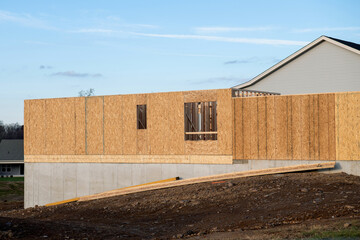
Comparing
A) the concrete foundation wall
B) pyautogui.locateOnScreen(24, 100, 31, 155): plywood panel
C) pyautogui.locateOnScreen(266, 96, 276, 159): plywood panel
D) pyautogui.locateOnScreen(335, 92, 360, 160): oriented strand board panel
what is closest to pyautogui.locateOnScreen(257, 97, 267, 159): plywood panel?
pyautogui.locateOnScreen(266, 96, 276, 159): plywood panel

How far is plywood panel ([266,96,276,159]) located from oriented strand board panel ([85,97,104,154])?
969cm

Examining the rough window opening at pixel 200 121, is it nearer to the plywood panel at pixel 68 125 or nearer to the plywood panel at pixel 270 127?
the plywood panel at pixel 270 127

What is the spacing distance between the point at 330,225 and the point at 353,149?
33.1 feet

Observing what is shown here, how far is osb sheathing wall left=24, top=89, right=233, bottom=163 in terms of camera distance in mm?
24891

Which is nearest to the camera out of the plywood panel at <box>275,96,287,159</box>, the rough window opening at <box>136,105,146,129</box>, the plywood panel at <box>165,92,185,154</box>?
the plywood panel at <box>275,96,287,159</box>

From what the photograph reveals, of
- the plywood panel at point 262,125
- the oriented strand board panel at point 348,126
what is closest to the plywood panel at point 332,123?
the oriented strand board panel at point 348,126

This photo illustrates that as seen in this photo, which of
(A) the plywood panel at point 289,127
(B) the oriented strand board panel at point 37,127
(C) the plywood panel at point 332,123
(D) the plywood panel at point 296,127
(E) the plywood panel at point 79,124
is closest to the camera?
(C) the plywood panel at point 332,123

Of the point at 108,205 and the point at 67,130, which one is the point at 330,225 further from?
the point at 67,130

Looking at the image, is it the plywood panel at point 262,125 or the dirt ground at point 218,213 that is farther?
the plywood panel at point 262,125

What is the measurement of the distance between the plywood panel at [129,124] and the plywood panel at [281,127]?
26.2 feet

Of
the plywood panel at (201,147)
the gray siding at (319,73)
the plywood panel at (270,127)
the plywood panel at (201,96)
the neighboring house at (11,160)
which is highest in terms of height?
the gray siding at (319,73)

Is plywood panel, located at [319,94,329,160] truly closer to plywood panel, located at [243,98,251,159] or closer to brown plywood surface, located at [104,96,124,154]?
plywood panel, located at [243,98,251,159]

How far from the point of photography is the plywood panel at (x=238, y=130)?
24.1 metres

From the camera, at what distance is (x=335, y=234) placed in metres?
11.6
